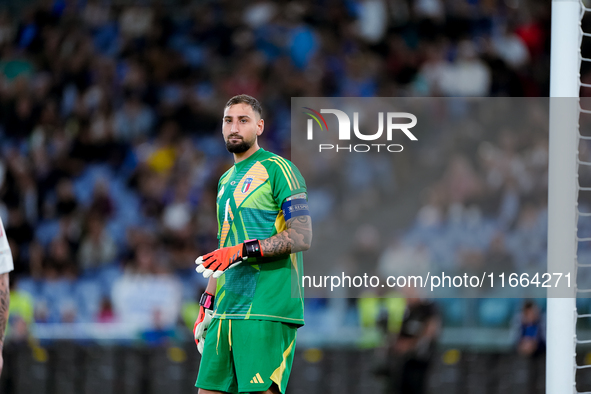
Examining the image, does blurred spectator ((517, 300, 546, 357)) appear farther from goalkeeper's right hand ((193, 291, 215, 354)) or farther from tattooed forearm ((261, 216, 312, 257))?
tattooed forearm ((261, 216, 312, 257))

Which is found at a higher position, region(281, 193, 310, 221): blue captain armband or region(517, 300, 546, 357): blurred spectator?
region(281, 193, 310, 221): blue captain armband

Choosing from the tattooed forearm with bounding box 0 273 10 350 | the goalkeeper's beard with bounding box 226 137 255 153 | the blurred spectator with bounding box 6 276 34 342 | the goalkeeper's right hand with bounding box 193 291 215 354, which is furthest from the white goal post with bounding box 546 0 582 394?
the blurred spectator with bounding box 6 276 34 342

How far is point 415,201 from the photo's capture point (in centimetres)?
877

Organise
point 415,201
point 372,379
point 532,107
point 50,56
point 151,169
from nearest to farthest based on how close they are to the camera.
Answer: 1. point 372,379
2. point 415,201
3. point 532,107
4. point 151,169
5. point 50,56

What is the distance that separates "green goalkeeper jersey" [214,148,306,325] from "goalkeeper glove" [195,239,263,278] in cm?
15

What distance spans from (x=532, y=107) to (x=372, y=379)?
13.7 feet

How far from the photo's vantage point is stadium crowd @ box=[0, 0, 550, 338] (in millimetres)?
8797

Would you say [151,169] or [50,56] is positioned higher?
[50,56]

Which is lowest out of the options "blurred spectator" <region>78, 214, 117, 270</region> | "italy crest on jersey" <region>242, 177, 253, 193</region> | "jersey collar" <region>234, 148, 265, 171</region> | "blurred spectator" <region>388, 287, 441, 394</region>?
"blurred spectator" <region>388, 287, 441, 394</region>

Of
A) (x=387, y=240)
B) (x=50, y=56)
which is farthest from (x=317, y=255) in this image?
(x=50, y=56)

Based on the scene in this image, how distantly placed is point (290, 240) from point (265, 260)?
212 millimetres

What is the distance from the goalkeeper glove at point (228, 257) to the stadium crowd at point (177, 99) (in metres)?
4.71

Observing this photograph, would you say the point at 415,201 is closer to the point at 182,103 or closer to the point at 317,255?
the point at 317,255

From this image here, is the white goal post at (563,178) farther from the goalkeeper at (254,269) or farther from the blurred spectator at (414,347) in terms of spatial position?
the blurred spectator at (414,347)
